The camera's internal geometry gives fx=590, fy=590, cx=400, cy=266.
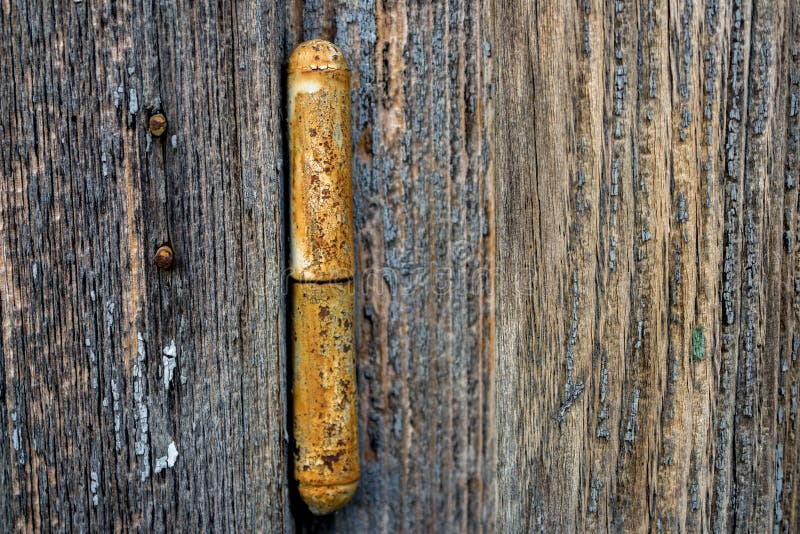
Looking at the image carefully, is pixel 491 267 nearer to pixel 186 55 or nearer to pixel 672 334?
pixel 672 334

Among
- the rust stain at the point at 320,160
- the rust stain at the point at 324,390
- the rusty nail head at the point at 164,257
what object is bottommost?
the rust stain at the point at 324,390

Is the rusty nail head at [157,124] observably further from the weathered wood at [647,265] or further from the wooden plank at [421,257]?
the weathered wood at [647,265]

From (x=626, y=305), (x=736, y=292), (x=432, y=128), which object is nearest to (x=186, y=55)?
(x=432, y=128)

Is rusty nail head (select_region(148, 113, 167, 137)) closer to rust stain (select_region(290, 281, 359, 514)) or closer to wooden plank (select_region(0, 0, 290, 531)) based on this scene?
wooden plank (select_region(0, 0, 290, 531))

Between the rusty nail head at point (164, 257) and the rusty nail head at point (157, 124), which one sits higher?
the rusty nail head at point (157, 124)

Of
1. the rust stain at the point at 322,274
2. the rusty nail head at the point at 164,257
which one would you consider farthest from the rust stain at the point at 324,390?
the rusty nail head at the point at 164,257

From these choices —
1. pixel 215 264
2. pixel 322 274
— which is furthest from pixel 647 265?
pixel 215 264
